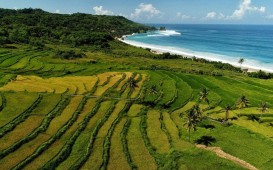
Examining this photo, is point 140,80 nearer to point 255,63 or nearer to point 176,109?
point 176,109

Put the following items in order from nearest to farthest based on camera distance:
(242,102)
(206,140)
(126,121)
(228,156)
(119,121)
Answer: (228,156) → (206,140) → (119,121) → (126,121) → (242,102)

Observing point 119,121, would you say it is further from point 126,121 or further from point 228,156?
point 228,156

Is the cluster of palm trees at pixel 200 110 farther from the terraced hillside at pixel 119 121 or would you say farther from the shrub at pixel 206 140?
the shrub at pixel 206 140

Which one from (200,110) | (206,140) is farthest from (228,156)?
(200,110)

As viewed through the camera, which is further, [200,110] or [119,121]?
[200,110]

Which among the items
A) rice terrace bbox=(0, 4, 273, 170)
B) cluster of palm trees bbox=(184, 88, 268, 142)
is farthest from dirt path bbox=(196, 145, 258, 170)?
cluster of palm trees bbox=(184, 88, 268, 142)

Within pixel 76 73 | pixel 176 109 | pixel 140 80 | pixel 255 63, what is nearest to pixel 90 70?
pixel 76 73

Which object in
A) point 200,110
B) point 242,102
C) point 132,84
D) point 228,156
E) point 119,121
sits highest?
point 132,84

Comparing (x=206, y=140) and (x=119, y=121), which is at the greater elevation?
(x=119, y=121)
